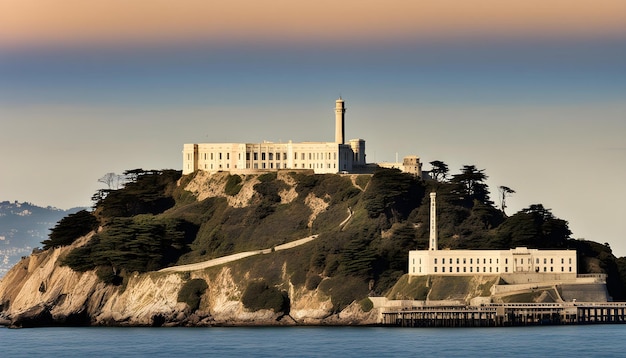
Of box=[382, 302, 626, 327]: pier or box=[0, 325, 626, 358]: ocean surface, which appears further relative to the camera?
box=[382, 302, 626, 327]: pier

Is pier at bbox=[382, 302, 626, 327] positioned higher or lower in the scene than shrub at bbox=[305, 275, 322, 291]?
lower

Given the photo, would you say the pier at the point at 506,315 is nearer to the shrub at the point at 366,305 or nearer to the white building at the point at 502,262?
the shrub at the point at 366,305

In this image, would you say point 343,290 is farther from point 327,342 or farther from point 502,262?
point 327,342

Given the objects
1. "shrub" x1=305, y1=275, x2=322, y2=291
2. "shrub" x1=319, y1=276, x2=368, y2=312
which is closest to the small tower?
"shrub" x1=319, y1=276, x2=368, y2=312

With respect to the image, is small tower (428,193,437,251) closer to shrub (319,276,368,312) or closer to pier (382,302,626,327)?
shrub (319,276,368,312)

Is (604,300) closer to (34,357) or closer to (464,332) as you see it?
(464,332)

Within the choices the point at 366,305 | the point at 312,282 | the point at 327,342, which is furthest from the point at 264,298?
the point at 327,342

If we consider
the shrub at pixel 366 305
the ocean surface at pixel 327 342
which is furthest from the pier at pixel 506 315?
the shrub at pixel 366 305
